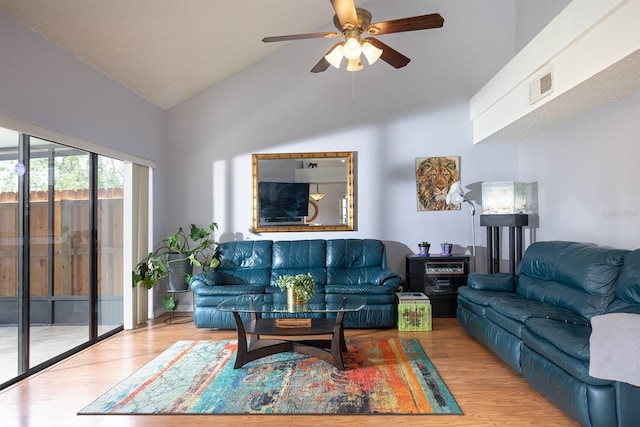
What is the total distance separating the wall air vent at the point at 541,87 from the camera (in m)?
3.51

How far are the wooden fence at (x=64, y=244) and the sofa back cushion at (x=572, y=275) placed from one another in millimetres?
4298

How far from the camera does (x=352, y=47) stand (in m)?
2.99

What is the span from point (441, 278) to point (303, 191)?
2100 millimetres

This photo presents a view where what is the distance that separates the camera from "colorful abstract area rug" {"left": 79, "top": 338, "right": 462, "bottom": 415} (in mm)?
2643

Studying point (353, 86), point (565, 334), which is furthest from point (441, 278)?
point (353, 86)

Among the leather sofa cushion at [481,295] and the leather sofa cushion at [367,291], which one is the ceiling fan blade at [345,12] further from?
the leather sofa cushion at [367,291]

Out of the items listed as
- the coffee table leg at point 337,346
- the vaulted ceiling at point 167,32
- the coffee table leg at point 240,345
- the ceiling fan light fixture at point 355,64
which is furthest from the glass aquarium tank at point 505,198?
the coffee table leg at point 240,345

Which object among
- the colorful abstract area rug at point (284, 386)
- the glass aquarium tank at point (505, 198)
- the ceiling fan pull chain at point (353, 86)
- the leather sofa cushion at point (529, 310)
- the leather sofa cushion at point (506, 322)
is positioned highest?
the ceiling fan pull chain at point (353, 86)

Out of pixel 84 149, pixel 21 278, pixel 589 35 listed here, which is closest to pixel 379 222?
pixel 589 35

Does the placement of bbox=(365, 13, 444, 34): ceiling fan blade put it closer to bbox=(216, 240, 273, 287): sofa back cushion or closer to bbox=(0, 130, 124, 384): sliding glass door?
bbox=(0, 130, 124, 384): sliding glass door

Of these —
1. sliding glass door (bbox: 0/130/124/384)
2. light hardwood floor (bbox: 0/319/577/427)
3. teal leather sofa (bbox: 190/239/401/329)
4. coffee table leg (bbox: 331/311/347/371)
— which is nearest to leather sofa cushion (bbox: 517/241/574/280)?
light hardwood floor (bbox: 0/319/577/427)

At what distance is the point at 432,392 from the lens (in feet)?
9.34

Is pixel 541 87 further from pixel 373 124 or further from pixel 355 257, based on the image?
pixel 355 257

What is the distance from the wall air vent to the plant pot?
Answer: 164 inches
